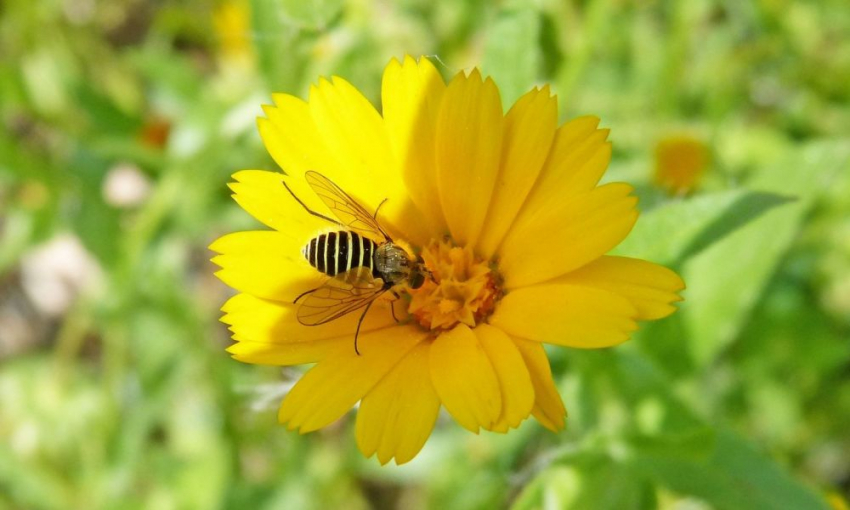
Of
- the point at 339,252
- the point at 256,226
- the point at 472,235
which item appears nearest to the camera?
the point at 339,252

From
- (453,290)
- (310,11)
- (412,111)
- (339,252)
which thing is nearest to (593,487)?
(453,290)

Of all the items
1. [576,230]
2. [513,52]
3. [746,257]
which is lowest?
[746,257]

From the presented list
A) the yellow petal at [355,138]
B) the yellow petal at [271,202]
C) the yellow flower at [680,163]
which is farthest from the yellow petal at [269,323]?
the yellow flower at [680,163]

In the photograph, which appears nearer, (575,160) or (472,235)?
(575,160)

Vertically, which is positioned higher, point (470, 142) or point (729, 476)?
point (470, 142)

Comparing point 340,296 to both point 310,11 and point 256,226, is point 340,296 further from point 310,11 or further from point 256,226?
point 256,226

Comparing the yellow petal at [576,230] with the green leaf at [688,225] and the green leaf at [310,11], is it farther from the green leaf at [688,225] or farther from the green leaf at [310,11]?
the green leaf at [310,11]

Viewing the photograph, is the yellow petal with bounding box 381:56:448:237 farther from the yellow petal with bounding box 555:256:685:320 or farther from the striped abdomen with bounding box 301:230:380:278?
the yellow petal with bounding box 555:256:685:320

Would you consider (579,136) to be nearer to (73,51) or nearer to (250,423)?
(250,423)
